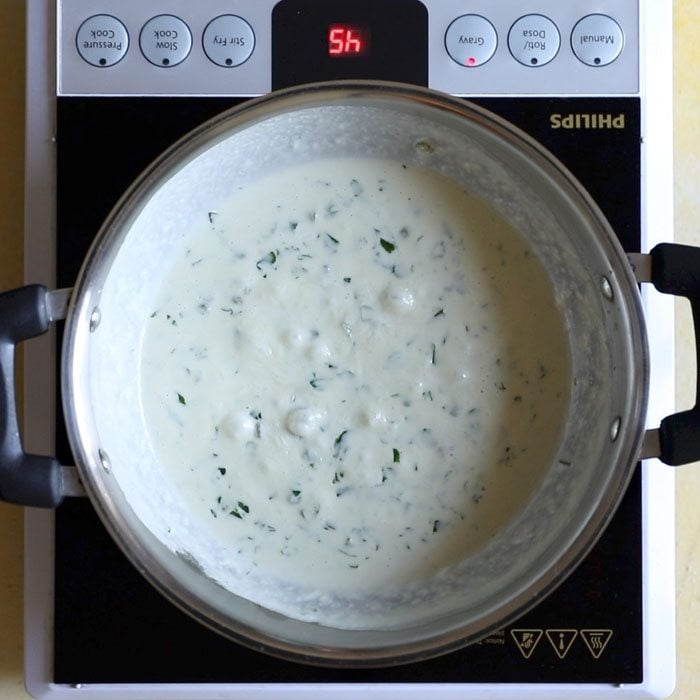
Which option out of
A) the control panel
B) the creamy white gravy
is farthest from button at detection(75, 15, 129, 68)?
the creamy white gravy

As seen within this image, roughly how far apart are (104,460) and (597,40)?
1.65ft

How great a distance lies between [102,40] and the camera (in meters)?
0.74

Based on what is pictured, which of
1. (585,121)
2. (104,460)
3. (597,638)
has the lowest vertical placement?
(597,638)

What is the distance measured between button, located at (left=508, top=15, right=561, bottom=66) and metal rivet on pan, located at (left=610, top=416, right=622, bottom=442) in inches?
11.3

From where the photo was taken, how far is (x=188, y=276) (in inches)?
31.3

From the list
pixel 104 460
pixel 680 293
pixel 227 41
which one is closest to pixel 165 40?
pixel 227 41

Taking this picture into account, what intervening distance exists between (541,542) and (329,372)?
0.22 m

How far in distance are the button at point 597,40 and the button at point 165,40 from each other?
310 millimetres

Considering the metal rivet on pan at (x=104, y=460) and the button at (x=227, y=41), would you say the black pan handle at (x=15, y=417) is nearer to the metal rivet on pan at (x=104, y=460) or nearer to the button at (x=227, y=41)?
the metal rivet on pan at (x=104, y=460)

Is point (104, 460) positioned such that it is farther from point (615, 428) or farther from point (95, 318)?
point (615, 428)

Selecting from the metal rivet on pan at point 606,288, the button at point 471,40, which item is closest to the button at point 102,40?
the button at point 471,40

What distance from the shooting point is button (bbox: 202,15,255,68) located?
74 centimetres

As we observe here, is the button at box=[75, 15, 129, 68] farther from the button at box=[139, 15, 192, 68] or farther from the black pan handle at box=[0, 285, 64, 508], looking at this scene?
the black pan handle at box=[0, 285, 64, 508]

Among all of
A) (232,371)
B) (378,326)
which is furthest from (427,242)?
(232,371)
